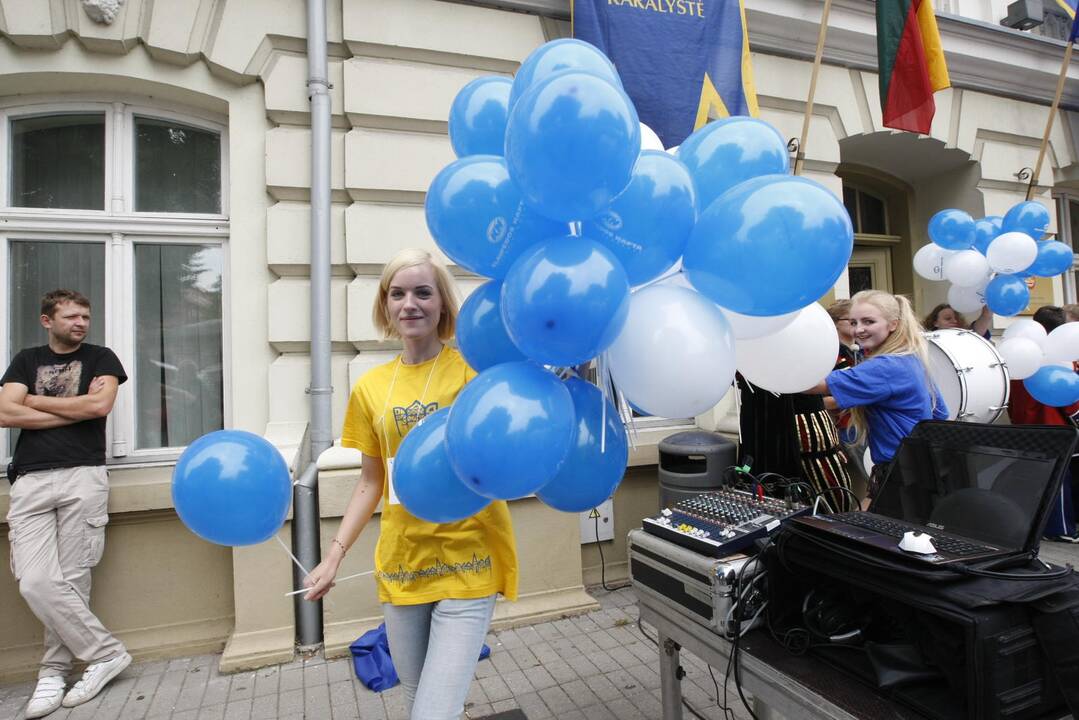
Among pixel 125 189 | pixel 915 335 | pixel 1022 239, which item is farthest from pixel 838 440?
pixel 125 189

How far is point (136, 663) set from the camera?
10.7ft

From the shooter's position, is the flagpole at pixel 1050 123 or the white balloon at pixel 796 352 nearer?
the white balloon at pixel 796 352

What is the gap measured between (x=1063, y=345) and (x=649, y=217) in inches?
167

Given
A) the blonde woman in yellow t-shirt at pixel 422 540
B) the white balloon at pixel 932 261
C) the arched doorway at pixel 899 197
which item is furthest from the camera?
the arched doorway at pixel 899 197

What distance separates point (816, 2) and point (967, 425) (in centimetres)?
439

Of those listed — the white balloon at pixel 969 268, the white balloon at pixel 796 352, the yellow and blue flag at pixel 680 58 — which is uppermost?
the yellow and blue flag at pixel 680 58

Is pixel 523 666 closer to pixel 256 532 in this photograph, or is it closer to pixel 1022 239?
pixel 256 532

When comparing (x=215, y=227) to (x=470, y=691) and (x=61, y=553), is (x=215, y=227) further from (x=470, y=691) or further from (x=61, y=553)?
(x=470, y=691)

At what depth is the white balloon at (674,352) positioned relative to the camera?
1278 mm

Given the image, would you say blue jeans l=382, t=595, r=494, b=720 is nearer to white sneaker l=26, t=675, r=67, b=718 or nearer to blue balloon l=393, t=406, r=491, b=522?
blue balloon l=393, t=406, r=491, b=522

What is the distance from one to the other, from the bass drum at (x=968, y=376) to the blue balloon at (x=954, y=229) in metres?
0.93

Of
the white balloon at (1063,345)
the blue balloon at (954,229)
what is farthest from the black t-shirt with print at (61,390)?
the white balloon at (1063,345)

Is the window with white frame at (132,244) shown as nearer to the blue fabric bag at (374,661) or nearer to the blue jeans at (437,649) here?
the blue fabric bag at (374,661)

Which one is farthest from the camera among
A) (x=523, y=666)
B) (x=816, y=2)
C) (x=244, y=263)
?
(x=816, y=2)
